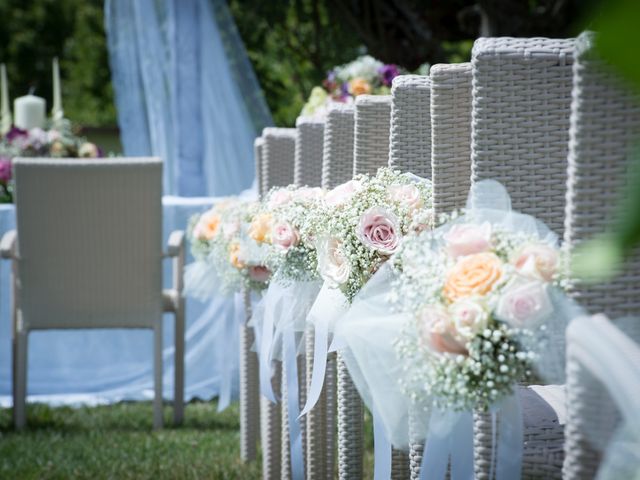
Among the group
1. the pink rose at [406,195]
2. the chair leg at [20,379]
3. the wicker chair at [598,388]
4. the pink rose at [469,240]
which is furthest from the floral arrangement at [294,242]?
the chair leg at [20,379]

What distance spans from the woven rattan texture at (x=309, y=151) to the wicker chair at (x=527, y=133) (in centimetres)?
139

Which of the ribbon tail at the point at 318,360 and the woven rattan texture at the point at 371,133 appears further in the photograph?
the woven rattan texture at the point at 371,133

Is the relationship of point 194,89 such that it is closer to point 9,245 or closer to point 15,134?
point 15,134

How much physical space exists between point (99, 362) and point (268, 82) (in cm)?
331

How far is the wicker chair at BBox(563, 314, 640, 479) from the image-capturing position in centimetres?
89

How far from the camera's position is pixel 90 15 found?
73.2ft

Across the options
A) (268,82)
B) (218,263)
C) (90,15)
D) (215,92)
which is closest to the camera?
(218,263)

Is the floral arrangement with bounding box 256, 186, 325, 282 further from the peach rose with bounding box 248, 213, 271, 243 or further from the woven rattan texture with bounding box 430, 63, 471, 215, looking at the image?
the woven rattan texture with bounding box 430, 63, 471, 215

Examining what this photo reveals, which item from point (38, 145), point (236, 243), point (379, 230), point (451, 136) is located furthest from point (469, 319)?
point (38, 145)

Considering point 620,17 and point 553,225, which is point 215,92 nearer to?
point 553,225

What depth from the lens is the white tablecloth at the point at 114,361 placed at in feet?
16.9

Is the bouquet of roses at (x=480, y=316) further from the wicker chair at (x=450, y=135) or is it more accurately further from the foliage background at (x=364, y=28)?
the foliage background at (x=364, y=28)

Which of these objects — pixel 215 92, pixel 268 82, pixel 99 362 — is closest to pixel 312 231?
pixel 99 362

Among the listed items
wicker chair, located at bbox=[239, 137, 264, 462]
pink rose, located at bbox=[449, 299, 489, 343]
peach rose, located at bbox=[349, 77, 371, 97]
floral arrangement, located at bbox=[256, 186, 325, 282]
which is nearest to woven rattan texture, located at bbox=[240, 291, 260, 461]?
wicker chair, located at bbox=[239, 137, 264, 462]
